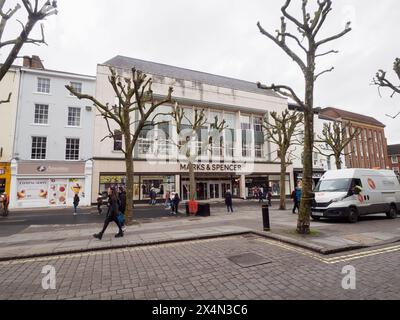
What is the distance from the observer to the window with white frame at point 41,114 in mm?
22294

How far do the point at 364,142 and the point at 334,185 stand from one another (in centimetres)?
4372

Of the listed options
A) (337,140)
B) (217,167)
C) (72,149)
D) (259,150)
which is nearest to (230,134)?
(259,150)

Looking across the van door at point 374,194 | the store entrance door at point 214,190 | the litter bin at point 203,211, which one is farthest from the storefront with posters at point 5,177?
the van door at point 374,194

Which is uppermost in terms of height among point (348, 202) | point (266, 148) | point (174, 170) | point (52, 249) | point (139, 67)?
point (139, 67)

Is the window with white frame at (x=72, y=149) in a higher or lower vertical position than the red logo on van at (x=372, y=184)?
higher

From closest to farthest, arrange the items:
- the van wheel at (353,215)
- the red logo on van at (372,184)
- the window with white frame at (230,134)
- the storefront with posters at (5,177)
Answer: the van wheel at (353,215), the red logo on van at (372,184), the storefront with posters at (5,177), the window with white frame at (230,134)

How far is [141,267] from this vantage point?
481 centimetres

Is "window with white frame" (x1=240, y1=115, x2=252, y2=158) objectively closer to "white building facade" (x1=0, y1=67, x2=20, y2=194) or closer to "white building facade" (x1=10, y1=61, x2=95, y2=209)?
"white building facade" (x1=10, y1=61, x2=95, y2=209)

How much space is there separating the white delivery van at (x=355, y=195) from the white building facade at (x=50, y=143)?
70.1 ft

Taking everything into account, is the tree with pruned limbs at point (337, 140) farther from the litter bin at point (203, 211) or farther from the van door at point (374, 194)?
the litter bin at point (203, 211)

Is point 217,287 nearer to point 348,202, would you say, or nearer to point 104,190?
point 348,202

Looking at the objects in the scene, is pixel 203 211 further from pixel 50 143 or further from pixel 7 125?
pixel 7 125
